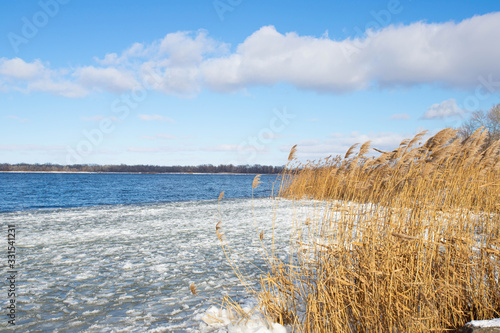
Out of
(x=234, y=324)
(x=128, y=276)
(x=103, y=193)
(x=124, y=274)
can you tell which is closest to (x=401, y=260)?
(x=234, y=324)

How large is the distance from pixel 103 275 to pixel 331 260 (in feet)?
13.5

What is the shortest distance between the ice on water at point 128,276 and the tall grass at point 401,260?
0.72m

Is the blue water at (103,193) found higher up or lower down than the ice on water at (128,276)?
lower down

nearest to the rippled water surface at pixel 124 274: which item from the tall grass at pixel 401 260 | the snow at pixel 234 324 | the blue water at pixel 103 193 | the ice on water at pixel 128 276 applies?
the ice on water at pixel 128 276

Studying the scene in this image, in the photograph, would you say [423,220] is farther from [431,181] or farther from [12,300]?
[12,300]

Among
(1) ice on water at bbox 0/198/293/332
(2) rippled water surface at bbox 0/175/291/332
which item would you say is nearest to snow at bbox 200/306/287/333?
(1) ice on water at bbox 0/198/293/332

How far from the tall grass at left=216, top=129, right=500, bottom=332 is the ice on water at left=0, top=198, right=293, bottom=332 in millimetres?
717

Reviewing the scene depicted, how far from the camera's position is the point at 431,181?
11.4 feet

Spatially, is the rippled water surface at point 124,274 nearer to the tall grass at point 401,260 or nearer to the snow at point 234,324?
the snow at point 234,324

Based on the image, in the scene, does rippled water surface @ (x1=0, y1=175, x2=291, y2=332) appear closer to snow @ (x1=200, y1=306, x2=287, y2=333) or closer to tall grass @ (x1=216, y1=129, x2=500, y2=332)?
snow @ (x1=200, y1=306, x2=287, y2=333)

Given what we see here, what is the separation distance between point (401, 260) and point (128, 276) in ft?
14.3

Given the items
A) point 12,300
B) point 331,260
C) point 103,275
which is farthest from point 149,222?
point 331,260

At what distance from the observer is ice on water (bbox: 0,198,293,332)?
3727mm

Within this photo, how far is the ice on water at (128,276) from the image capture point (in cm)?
373
